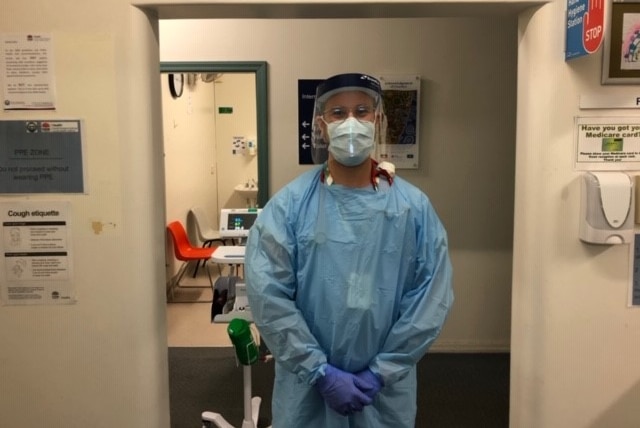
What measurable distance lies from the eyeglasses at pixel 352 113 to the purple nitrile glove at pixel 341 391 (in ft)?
2.34

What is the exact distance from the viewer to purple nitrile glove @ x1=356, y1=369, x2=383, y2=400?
1.53m

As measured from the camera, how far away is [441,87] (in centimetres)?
338

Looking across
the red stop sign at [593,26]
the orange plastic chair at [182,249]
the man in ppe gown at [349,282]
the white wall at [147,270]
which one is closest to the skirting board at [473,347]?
the white wall at [147,270]

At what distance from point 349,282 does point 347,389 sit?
0.95 feet

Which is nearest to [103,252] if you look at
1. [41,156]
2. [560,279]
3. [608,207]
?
[41,156]

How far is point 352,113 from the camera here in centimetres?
163

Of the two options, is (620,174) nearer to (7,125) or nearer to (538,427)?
(538,427)

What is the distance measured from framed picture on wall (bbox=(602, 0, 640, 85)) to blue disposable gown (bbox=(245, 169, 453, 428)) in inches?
28.0

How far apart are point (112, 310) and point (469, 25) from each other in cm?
266

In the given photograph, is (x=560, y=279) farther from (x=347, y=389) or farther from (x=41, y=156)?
(x=41, y=156)

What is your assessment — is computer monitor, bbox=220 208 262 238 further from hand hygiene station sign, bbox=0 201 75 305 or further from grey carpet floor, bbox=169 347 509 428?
grey carpet floor, bbox=169 347 509 428

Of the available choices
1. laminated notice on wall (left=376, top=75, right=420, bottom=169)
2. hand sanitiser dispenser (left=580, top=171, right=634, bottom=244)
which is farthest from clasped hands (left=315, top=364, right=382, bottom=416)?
laminated notice on wall (left=376, top=75, right=420, bottom=169)

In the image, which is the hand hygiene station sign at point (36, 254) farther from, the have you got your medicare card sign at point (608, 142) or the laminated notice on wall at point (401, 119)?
the laminated notice on wall at point (401, 119)

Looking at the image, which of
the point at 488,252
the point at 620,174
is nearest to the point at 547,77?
the point at 620,174
